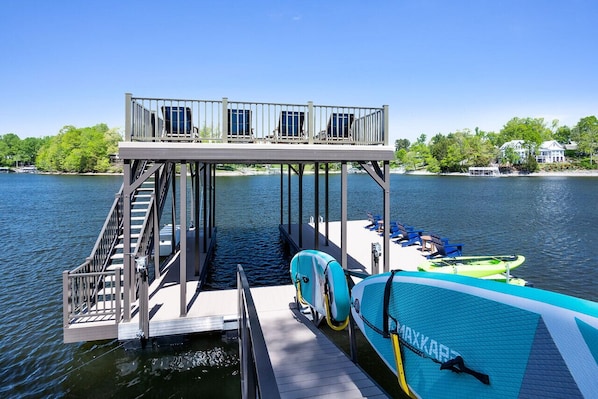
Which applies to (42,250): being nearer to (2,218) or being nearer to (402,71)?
(2,218)

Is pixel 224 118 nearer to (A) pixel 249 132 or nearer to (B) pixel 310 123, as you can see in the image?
(A) pixel 249 132

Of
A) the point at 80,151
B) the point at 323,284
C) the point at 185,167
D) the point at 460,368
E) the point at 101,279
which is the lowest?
the point at 101,279

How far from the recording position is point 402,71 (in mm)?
34812

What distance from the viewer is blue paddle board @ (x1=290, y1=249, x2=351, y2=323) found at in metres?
5.22

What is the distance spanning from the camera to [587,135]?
101438 mm

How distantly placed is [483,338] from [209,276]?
10457 mm

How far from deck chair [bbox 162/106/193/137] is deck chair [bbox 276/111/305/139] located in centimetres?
205

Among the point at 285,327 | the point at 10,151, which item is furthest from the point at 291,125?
the point at 10,151

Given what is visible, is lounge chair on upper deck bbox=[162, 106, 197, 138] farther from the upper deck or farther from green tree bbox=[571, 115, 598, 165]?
green tree bbox=[571, 115, 598, 165]

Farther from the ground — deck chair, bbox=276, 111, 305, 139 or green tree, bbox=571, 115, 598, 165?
green tree, bbox=571, 115, 598, 165

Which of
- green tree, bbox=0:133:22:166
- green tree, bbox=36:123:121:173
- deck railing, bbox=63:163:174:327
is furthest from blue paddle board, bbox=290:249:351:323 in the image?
green tree, bbox=0:133:22:166

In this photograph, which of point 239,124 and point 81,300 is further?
point 239,124

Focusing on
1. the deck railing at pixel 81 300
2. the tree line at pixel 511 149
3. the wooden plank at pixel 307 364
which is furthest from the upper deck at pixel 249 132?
the tree line at pixel 511 149

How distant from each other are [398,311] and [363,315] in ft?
2.82
